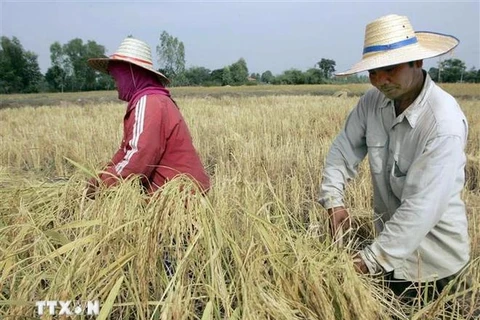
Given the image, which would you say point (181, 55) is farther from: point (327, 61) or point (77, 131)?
point (77, 131)

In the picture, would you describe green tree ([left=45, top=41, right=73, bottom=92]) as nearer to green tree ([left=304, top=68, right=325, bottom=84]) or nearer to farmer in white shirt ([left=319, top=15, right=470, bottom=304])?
green tree ([left=304, top=68, right=325, bottom=84])

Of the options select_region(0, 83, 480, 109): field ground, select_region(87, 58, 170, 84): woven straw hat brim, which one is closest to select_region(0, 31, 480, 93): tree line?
select_region(0, 83, 480, 109): field ground

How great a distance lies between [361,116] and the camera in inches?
66.9

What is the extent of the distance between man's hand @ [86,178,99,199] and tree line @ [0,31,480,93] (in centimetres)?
4202

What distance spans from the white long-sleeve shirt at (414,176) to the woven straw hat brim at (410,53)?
0.13 metres

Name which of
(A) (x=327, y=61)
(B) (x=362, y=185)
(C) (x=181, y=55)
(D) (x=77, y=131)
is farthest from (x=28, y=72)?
(B) (x=362, y=185)

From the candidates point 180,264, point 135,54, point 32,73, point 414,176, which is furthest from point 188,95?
point 32,73

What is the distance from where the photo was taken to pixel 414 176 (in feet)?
4.17

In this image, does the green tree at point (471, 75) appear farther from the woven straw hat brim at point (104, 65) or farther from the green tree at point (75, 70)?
the woven straw hat brim at point (104, 65)

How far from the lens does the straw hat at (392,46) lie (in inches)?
51.5

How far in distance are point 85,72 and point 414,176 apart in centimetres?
5379

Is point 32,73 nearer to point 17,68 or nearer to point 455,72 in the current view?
point 17,68

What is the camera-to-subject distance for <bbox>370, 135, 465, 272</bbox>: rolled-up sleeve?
1209 mm

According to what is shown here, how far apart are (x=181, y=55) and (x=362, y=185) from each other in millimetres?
49992
